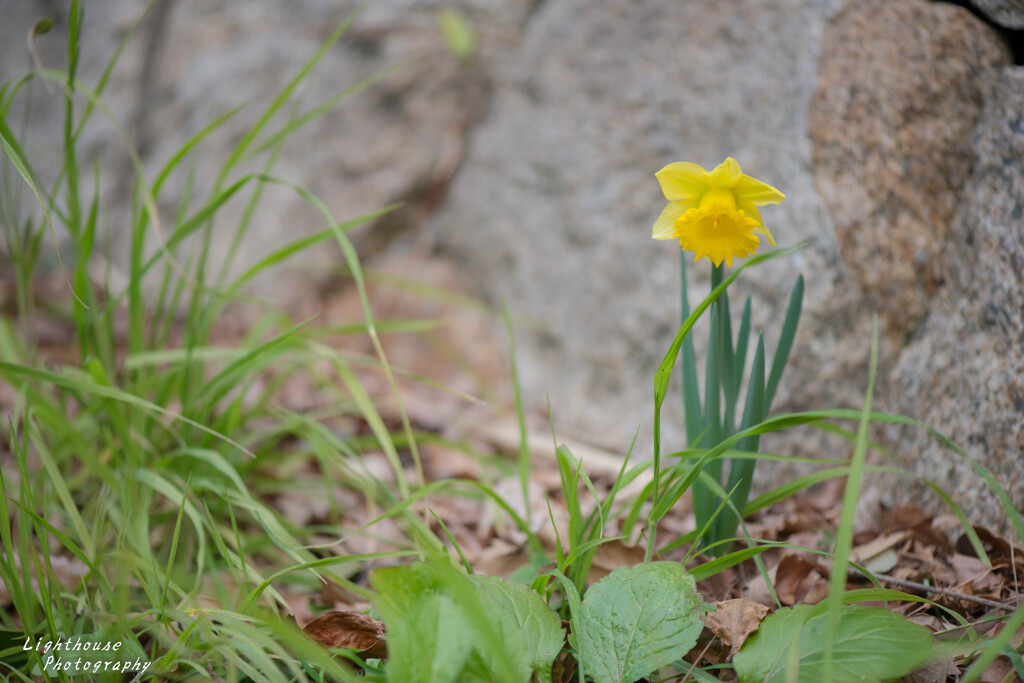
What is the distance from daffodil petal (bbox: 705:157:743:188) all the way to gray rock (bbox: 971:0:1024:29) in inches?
38.7

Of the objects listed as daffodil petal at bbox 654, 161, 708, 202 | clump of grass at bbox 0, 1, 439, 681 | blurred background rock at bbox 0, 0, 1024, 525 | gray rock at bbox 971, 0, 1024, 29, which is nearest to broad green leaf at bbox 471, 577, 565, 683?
clump of grass at bbox 0, 1, 439, 681

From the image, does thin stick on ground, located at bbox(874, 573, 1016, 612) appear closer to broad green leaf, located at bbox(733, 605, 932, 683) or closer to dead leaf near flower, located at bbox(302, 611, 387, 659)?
broad green leaf, located at bbox(733, 605, 932, 683)

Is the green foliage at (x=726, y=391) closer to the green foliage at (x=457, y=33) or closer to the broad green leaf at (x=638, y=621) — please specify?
the broad green leaf at (x=638, y=621)

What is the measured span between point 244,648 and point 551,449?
3.71 ft

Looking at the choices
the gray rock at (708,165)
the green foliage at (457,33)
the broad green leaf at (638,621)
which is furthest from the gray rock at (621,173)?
the broad green leaf at (638,621)

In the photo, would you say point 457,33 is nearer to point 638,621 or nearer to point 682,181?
point 682,181

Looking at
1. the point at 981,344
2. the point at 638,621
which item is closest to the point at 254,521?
the point at 638,621

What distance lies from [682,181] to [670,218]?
0.06 metres

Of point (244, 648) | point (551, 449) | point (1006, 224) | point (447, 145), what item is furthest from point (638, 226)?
point (244, 648)

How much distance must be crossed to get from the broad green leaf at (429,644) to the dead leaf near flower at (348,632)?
233 mm

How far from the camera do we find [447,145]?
2506mm

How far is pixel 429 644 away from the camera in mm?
694

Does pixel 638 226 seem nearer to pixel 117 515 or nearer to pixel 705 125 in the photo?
pixel 705 125

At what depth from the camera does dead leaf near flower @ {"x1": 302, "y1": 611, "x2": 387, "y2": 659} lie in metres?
0.92
